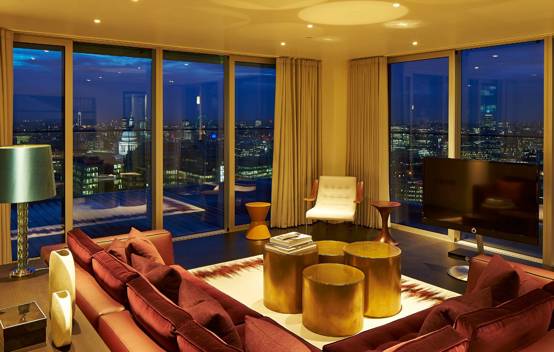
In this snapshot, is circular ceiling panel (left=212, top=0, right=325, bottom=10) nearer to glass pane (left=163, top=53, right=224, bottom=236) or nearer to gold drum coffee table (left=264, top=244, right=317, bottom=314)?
gold drum coffee table (left=264, top=244, right=317, bottom=314)

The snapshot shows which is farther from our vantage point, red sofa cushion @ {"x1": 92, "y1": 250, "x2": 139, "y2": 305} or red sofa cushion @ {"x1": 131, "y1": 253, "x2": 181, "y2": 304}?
red sofa cushion @ {"x1": 131, "y1": 253, "x2": 181, "y2": 304}

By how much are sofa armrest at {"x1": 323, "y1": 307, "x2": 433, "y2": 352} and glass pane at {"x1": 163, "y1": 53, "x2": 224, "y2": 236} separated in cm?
464

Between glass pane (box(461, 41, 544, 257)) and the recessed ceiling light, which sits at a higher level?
the recessed ceiling light

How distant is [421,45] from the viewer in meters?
6.23

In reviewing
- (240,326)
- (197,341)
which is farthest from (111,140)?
(197,341)

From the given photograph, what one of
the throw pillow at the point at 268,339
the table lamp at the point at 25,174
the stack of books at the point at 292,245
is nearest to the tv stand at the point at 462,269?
the stack of books at the point at 292,245

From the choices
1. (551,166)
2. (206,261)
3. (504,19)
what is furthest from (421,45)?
(206,261)

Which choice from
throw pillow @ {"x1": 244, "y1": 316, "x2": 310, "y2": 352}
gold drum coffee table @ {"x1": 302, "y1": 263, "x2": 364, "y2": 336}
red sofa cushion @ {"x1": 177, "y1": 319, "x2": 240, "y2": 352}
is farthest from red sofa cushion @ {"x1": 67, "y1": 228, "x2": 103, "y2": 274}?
gold drum coffee table @ {"x1": 302, "y1": 263, "x2": 364, "y2": 336}

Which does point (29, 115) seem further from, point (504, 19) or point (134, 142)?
point (504, 19)

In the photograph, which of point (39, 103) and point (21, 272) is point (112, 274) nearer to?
point (21, 272)

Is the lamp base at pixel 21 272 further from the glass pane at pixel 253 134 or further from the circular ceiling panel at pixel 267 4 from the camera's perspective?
the glass pane at pixel 253 134

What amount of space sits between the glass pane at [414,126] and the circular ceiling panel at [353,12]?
2523 millimetres

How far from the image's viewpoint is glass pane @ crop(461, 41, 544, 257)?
5.92m

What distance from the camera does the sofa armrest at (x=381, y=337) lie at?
2414 mm
